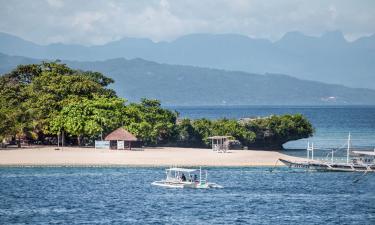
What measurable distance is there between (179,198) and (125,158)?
26.3 metres

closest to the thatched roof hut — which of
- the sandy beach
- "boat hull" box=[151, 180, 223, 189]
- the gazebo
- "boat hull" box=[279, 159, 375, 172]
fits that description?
the gazebo

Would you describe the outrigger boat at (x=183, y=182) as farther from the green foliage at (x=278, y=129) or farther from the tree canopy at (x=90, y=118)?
the green foliage at (x=278, y=129)

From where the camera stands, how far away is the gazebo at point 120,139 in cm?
9531

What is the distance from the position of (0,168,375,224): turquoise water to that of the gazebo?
46.5 ft

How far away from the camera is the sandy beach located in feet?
275

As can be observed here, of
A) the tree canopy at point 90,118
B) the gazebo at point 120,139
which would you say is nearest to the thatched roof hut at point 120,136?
the gazebo at point 120,139

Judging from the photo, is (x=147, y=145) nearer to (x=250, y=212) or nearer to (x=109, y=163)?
(x=109, y=163)

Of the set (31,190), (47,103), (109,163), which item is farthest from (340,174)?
(47,103)

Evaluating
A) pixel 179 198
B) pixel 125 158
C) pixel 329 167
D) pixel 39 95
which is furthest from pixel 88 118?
pixel 179 198

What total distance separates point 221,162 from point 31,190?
26088 millimetres

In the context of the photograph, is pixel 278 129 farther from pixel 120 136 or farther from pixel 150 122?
pixel 120 136

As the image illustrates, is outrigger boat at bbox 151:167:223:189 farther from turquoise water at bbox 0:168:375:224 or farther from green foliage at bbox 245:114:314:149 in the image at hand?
green foliage at bbox 245:114:314:149

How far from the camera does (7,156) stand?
284 feet

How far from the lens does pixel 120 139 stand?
3752 inches
